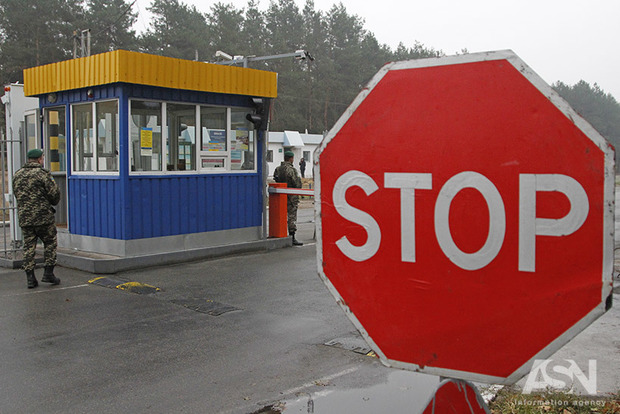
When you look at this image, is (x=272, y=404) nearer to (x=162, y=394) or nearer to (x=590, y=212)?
(x=162, y=394)

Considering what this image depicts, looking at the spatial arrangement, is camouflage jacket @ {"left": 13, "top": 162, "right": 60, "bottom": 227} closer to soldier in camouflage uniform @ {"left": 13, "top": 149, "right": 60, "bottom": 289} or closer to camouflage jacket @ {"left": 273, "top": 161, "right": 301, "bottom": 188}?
soldier in camouflage uniform @ {"left": 13, "top": 149, "right": 60, "bottom": 289}

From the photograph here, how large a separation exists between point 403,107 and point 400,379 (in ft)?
12.1

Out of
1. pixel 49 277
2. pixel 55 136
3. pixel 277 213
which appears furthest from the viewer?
pixel 277 213

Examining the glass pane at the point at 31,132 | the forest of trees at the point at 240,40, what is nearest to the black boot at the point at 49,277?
the glass pane at the point at 31,132

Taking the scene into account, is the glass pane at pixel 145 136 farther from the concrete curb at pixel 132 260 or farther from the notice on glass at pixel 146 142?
the concrete curb at pixel 132 260

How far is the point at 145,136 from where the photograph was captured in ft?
35.3

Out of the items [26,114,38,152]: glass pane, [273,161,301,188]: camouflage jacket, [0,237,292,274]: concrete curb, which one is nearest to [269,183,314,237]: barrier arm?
[273,161,301,188]: camouflage jacket

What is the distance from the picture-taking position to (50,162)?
12.1 m

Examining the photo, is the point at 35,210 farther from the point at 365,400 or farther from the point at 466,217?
the point at 466,217

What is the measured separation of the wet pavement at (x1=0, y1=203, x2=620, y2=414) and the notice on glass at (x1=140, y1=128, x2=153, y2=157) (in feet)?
8.79

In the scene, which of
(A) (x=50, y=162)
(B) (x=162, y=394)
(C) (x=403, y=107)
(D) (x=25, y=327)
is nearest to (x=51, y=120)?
(A) (x=50, y=162)

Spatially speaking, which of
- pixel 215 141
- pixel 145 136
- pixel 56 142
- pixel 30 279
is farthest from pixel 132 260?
pixel 56 142

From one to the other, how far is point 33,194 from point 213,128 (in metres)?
3.99

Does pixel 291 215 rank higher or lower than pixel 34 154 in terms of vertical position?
lower
